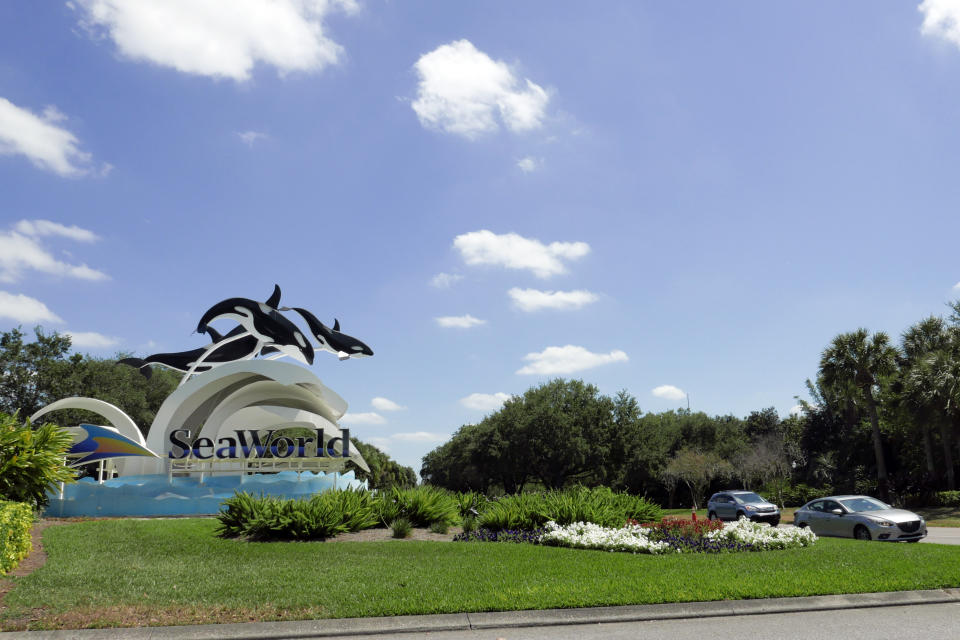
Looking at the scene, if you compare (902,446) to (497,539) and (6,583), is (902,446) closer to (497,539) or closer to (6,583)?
(497,539)

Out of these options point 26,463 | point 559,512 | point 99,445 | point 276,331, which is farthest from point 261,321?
point 559,512

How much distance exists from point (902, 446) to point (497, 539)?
43.0 metres

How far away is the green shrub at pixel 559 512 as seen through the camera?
50.6 ft

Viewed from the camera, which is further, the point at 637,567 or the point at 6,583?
the point at 637,567

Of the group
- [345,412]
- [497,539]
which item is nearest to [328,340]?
[345,412]

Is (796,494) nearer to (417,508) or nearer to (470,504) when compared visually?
(470,504)

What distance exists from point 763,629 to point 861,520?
12674mm

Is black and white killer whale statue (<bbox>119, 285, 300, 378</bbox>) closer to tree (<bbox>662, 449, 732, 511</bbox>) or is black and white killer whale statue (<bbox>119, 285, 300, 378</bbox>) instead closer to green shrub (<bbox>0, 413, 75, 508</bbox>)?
green shrub (<bbox>0, 413, 75, 508</bbox>)

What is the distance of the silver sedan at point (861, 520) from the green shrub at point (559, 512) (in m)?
5.49

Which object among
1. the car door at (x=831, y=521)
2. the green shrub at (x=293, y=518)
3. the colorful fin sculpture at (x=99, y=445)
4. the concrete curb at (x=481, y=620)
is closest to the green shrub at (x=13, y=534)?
the concrete curb at (x=481, y=620)

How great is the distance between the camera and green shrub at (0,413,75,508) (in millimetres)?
13875

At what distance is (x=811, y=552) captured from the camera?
41.8 feet

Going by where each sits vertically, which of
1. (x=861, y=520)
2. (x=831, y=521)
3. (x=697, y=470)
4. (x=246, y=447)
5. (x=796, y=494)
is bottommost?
(x=796, y=494)

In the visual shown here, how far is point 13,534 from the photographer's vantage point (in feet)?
35.0
